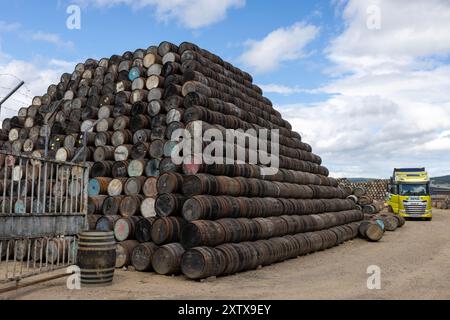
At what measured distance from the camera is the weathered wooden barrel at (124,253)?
33.1ft

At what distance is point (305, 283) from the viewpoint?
873 cm

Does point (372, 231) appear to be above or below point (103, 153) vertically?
below

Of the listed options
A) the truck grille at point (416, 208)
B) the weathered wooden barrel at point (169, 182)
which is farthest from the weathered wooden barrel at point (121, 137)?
the truck grille at point (416, 208)

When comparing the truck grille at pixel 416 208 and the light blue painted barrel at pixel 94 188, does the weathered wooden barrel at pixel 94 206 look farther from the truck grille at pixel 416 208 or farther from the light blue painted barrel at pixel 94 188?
the truck grille at pixel 416 208

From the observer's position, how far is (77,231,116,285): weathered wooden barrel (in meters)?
7.97

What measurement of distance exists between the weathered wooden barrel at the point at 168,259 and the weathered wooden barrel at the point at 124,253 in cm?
97

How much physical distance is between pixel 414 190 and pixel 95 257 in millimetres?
21271

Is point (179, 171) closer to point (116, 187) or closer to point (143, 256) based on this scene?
point (116, 187)

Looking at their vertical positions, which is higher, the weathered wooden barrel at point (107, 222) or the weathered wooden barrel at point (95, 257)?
the weathered wooden barrel at point (107, 222)

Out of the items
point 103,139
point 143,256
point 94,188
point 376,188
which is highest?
point 103,139

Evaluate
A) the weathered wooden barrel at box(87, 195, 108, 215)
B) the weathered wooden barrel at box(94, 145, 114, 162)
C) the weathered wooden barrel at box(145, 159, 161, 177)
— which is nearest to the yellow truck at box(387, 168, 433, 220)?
the weathered wooden barrel at box(145, 159, 161, 177)

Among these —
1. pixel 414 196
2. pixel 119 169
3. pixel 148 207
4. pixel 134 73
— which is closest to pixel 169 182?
pixel 148 207

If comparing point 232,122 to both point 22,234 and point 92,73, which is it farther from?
point 22,234
